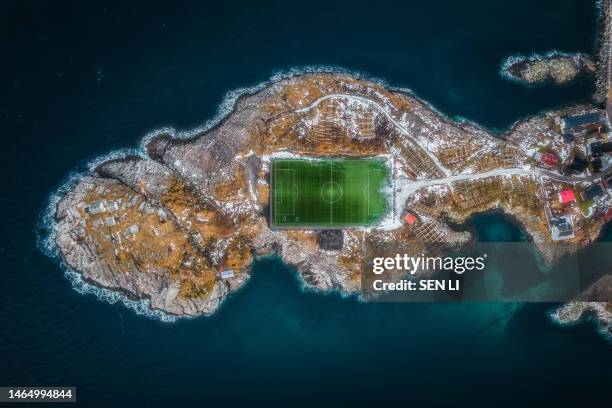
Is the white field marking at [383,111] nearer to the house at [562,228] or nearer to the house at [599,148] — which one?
the house at [562,228]

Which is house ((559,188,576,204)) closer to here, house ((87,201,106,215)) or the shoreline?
the shoreline

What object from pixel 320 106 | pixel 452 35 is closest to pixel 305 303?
pixel 320 106

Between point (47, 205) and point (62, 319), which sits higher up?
point (47, 205)

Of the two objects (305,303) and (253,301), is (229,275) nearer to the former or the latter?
(253,301)

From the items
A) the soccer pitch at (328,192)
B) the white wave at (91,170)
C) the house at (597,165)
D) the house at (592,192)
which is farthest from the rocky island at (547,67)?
the white wave at (91,170)

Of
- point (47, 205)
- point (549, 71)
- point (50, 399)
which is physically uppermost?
point (549, 71)
